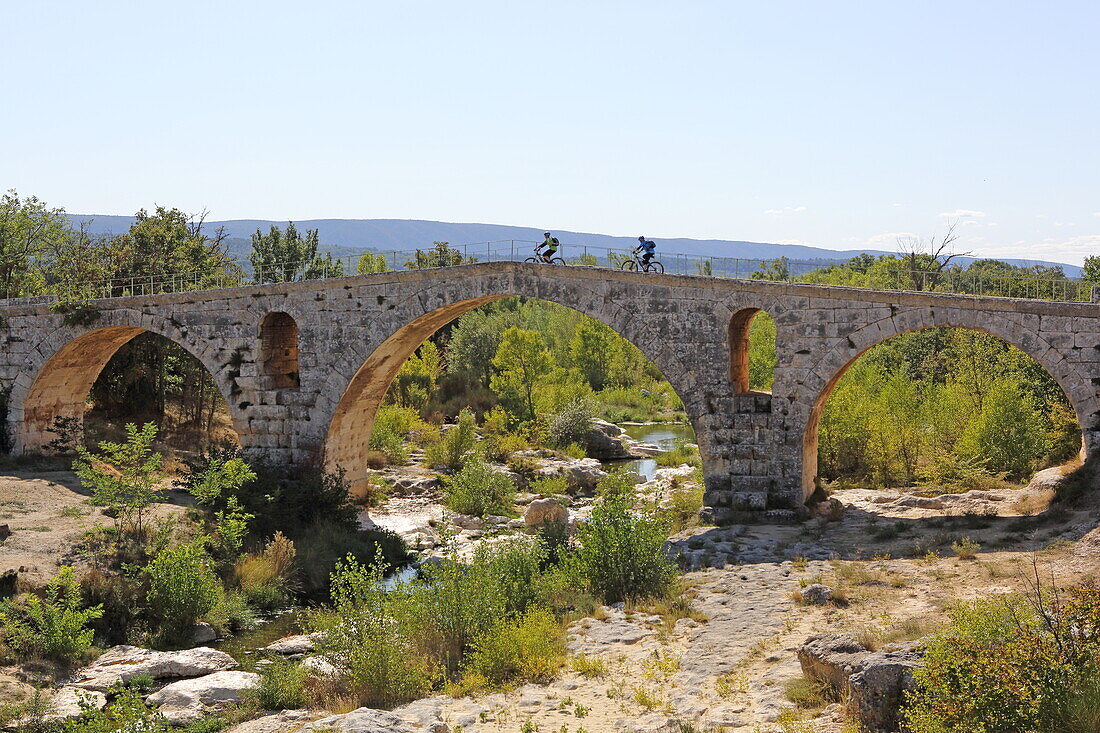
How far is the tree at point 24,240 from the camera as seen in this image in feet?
103

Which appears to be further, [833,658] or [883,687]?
[833,658]

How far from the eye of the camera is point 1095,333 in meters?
15.8

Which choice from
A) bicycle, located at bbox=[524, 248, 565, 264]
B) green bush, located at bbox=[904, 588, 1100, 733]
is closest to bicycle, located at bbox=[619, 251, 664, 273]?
bicycle, located at bbox=[524, 248, 565, 264]

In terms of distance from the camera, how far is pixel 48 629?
45.9 feet

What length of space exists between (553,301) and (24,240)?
21681 millimetres

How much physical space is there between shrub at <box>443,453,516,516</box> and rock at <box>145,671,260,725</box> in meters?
10.6

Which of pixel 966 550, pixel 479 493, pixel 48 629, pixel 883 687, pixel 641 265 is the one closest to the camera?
pixel 883 687

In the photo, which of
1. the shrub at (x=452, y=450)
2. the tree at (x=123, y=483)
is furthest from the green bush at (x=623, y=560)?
the shrub at (x=452, y=450)

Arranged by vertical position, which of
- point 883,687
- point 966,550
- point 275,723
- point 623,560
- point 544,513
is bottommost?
point 275,723

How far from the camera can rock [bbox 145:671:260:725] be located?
12.5m

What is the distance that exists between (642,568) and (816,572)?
8.80 feet

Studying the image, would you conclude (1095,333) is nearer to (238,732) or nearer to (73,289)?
(238,732)

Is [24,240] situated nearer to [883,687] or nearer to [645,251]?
[645,251]

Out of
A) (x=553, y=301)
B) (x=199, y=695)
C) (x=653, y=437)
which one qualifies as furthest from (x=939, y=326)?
(x=653, y=437)
